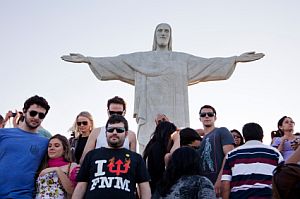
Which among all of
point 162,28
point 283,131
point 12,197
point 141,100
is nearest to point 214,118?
point 283,131

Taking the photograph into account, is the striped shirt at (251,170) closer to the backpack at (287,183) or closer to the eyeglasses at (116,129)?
the eyeglasses at (116,129)

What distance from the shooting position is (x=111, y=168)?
4.12 meters

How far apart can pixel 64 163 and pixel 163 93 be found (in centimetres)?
666

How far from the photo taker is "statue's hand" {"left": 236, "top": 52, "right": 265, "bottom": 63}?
35.3 ft

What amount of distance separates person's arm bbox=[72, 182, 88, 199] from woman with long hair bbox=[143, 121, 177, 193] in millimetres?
969

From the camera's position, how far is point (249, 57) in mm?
10938

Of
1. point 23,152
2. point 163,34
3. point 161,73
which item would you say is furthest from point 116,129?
point 163,34

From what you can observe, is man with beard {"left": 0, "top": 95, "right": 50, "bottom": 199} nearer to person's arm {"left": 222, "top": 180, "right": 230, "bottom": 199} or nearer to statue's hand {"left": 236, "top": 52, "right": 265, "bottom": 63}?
person's arm {"left": 222, "top": 180, "right": 230, "bottom": 199}

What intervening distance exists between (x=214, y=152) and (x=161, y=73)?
627 cm

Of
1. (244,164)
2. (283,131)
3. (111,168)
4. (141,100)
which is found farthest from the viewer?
(141,100)

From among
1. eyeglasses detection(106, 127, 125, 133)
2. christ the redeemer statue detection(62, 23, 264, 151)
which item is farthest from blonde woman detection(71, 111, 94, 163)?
christ the redeemer statue detection(62, 23, 264, 151)

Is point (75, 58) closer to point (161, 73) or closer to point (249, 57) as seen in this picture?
point (161, 73)

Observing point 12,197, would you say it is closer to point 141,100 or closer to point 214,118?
point 214,118

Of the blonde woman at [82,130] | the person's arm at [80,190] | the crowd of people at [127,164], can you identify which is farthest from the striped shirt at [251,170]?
the blonde woman at [82,130]
